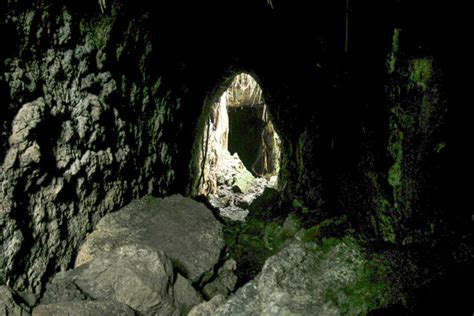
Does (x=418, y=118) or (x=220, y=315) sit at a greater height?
(x=418, y=118)

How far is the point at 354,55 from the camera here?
3.12 metres

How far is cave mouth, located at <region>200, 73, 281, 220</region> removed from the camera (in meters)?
8.78

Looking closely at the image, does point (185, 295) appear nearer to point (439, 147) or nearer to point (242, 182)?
point (439, 147)

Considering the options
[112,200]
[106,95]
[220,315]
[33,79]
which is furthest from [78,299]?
[106,95]

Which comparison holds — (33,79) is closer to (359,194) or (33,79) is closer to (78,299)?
(78,299)

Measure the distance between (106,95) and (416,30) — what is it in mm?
2677

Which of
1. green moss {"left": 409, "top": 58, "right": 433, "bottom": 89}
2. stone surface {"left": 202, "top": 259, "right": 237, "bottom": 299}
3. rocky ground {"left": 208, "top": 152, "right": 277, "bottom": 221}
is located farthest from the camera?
rocky ground {"left": 208, "top": 152, "right": 277, "bottom": 221}

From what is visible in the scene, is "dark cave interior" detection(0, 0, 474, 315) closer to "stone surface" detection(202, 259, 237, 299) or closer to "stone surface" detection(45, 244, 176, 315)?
"stone surface" detection(202, 259, 237, 299)

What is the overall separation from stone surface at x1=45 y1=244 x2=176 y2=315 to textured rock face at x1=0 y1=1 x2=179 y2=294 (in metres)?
0.28

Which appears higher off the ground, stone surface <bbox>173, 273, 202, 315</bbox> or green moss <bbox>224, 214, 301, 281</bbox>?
stone surface <bbox>173, 273, 202, 315</bbox>

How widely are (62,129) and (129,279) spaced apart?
1.31 meters

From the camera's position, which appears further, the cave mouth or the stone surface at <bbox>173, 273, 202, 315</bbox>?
the cave mouth

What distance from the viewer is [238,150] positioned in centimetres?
1456

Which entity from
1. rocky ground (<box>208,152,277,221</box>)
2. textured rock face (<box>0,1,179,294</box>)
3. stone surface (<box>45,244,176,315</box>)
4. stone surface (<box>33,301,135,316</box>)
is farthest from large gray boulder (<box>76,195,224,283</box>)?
rocky ground (<box>208,152,277,221</box>)
